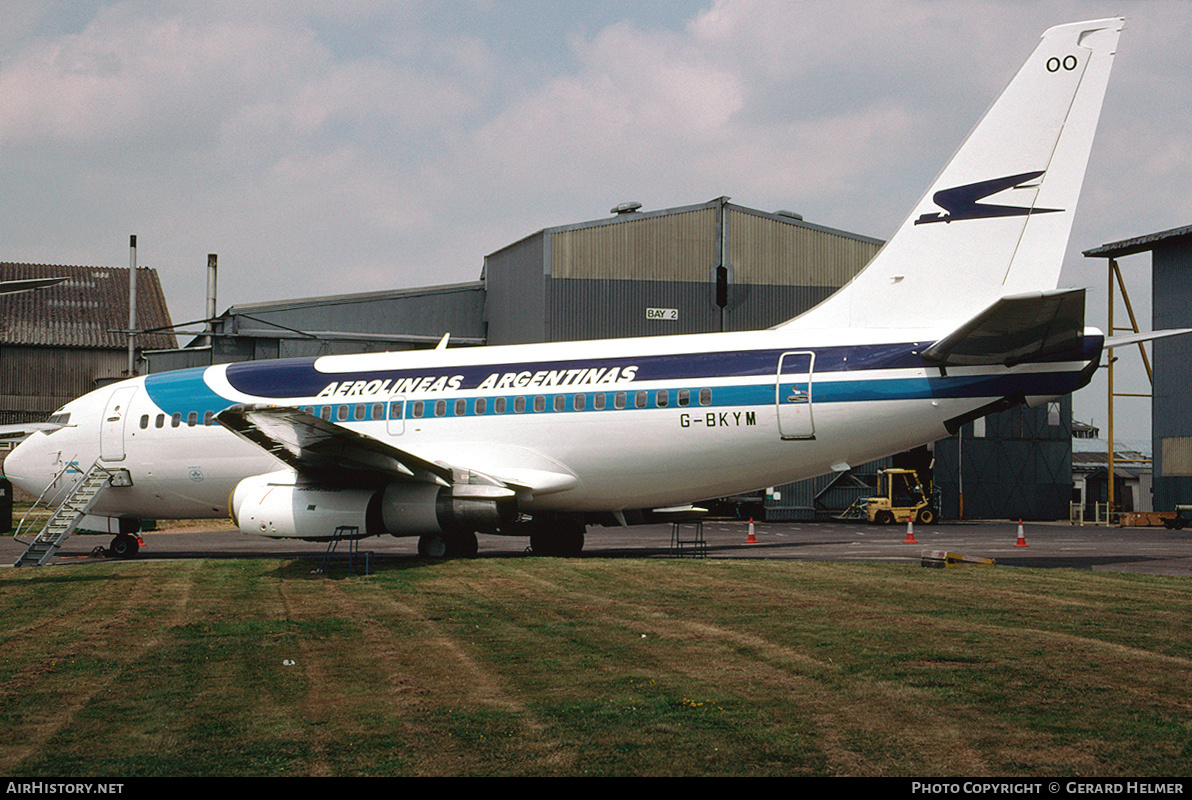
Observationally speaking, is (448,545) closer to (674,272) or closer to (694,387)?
(694,387)

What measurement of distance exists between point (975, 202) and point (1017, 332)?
266 centimetres

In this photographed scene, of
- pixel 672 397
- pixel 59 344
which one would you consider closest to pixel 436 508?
pixel 672 397

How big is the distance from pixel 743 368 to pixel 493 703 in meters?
11.1

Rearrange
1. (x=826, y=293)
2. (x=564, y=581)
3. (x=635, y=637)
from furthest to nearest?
1. (x=826, y=293)
2. (x=564, y=581)
3. (x=635, y=637)

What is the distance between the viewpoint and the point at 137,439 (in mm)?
20953

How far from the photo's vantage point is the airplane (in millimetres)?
15195

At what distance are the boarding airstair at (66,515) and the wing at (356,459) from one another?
5233mm

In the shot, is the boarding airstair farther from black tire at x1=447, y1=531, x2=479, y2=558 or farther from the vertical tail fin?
the vertical tail fin

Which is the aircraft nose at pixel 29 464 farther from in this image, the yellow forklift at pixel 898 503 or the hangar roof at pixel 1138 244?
the hangar roof at pixel 1138 244

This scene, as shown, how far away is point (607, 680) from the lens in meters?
7.19

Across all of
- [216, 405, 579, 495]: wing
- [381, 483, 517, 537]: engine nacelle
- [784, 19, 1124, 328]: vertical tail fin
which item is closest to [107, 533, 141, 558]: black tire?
[216, 405, 579, 495]: wing

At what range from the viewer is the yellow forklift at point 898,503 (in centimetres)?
4222
